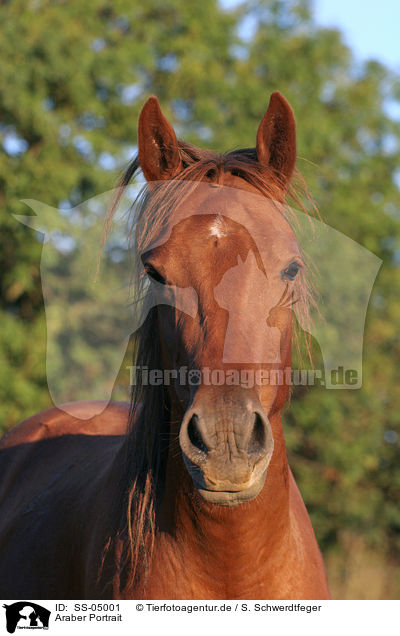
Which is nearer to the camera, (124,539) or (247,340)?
(247,340)

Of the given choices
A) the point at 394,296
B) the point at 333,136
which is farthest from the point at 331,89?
the point at 394,296

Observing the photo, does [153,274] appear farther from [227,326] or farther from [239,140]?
[239,140]

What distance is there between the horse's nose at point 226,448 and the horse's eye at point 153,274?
1.97 feet

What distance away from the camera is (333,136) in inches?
605

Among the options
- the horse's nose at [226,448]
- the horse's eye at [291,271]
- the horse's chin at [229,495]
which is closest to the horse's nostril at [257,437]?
the horse's nose at [226,448]

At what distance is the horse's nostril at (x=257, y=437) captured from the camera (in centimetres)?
213

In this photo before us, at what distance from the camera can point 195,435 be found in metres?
2.17

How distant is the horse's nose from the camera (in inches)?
A: 82.2

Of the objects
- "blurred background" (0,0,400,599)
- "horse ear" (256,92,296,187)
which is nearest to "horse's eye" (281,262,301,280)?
"horse ear" (256,92,296,187)

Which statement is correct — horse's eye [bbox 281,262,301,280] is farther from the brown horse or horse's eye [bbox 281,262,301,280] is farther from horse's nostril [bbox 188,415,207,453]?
horse's nostril [bbox 188,415,207,453]

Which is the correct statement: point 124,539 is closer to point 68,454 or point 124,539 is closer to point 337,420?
point 68,454

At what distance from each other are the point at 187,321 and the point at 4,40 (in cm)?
1046
